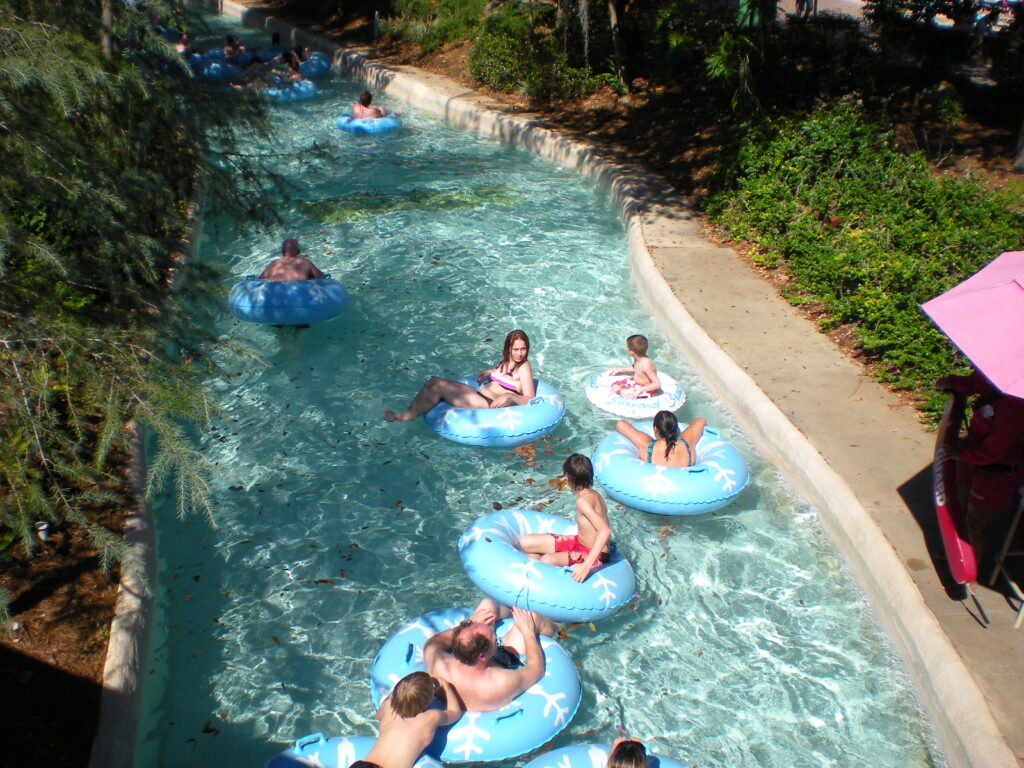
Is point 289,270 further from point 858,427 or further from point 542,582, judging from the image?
point 858,427

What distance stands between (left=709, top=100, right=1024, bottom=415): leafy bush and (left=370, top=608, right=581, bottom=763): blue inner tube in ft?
15.7

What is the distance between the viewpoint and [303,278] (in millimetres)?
10719

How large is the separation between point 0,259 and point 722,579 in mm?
5394

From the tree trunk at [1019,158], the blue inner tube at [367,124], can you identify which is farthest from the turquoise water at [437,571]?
the blue inner tube at [367,124]

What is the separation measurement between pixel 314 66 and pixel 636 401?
1837 centimetres

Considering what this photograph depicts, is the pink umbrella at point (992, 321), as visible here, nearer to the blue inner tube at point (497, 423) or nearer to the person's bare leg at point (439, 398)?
the blue inner tube at point (497, 423)

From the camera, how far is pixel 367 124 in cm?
1844

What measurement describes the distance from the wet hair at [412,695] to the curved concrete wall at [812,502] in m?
1.66

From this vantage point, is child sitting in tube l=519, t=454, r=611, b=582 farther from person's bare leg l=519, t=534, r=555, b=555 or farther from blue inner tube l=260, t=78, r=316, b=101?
blue inner tube l=260, t=78, r=316, b=101

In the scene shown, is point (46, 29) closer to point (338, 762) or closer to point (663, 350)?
point (338, 762)

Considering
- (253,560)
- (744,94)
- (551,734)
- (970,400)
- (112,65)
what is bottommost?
(253,560)

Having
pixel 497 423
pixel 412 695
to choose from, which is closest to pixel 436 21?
pixel 497 423

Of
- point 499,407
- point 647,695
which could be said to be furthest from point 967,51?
point 647,695

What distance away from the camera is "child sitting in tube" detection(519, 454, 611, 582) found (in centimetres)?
637
